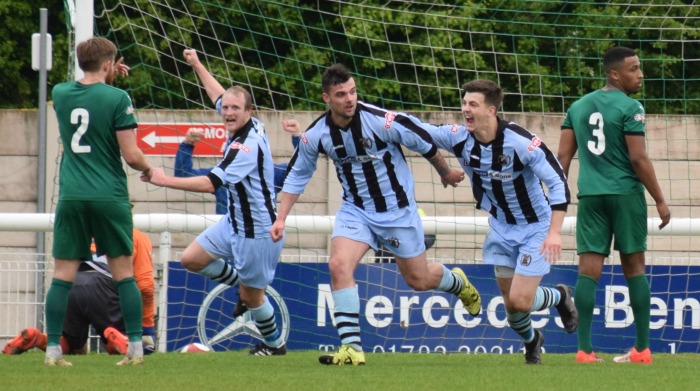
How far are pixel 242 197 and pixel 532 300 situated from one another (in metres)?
2.17

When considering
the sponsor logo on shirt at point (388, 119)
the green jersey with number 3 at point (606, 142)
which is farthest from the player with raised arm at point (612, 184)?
the sponsor logo on shirt at point (388, 119)

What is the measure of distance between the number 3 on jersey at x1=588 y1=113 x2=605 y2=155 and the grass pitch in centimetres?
140

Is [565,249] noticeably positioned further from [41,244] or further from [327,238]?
[41,244]

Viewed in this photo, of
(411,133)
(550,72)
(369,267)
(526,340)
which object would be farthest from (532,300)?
(550,72)

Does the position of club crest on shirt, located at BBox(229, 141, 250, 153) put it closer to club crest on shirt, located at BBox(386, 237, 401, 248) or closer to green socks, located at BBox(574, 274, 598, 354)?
club crest on shirt, located at BBox(386, 237, 401, 248)

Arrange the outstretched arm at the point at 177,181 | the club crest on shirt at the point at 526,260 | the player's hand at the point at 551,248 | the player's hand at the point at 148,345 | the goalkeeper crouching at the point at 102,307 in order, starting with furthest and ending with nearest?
the goalkeeper crouching at the point at 102,307 < the player's hand at the point at 148,345 < the club crest on shirt at the point at 526,260 < the player's hand at the point at 551,248 < the outstretched arm at the point at 177,181

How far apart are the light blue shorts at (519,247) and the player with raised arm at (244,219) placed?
1.54 meters

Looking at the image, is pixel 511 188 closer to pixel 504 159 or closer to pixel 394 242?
pixel 504 159

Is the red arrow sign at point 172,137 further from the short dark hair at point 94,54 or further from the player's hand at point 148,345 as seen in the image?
the short dark hair at point 94,54

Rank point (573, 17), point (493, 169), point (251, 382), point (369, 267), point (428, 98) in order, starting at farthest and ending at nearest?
point (428, 98)
point (573, 17)
point (369, 267)
point (493, 169)
point (251, 382)

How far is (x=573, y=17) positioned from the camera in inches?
606

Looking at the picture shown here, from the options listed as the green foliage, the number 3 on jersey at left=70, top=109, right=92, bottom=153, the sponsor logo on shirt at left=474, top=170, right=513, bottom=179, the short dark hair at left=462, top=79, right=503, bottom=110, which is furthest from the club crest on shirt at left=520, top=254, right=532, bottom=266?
the green foliage

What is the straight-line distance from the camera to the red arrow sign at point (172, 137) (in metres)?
13.7

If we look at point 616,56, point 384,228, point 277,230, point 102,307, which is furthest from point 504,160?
point 102,307
